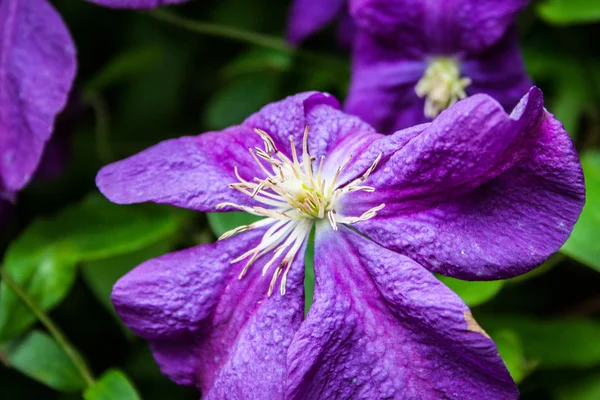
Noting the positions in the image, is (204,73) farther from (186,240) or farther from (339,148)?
(339,148)

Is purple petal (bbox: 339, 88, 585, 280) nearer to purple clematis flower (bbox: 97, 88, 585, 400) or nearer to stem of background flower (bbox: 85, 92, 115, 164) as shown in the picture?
purple clematis flower (bbox: 97, 88, 585, 400)

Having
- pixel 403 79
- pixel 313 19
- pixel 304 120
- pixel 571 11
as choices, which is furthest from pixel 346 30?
pixel 304 120

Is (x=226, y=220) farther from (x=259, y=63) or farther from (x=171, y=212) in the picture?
(x=259, y=63)

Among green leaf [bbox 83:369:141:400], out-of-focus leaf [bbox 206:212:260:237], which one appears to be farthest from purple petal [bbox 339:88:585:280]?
green leaf [bbox 83:369:141:400]

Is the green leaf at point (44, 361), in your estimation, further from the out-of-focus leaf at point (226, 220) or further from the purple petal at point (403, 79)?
the purple petal at point (403, 79)

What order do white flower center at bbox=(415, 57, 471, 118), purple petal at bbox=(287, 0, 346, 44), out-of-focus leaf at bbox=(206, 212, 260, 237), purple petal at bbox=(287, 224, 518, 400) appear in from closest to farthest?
1. purple petal at bbox=(287, 224, 518, 400)
2. out-of-focus leaf at bbox=(206, 212, 260, 237)
3. white flower center at bbox=(415, 57, 471, 118)
4. purple petal at bbox=(287, 0, 346, 44)

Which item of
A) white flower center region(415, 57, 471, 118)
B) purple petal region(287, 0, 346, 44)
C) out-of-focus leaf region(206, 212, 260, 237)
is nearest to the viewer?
out-of-focus leaf region(206, 212, 260, 237)

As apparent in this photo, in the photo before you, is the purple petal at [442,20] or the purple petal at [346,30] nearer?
the purple petal at [442,20]

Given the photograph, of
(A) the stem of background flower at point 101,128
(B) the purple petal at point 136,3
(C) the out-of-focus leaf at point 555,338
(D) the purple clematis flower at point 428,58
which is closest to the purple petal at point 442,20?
(D) the purple clematis flower at point 428,58
